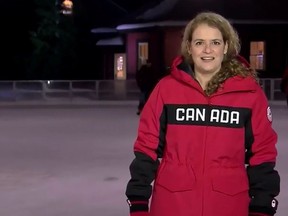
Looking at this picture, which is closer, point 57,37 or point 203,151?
point 203,151

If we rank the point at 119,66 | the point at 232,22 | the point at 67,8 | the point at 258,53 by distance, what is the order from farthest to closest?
the point at 119,66, the point at 67,8, the point at 258,53, the point at 232,22

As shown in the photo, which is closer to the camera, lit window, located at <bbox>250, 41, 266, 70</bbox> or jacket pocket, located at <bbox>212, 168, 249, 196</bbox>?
jacket pocket, located at <bbox>212, 168, 249, 196</bbox>

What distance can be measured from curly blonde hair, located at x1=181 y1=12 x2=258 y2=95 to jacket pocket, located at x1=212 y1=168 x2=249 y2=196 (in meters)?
0.34

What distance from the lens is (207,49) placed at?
3129 millimetres

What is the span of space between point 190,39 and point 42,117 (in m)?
17.9

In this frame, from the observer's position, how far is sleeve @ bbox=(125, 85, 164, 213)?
10.3 ft

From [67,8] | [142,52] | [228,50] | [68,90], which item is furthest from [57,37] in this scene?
[228,50]

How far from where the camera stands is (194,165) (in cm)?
304

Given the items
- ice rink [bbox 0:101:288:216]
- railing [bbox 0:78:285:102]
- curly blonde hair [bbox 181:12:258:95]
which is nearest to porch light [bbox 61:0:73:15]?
railing [bbox 0:78:285:102]

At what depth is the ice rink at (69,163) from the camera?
7647mm

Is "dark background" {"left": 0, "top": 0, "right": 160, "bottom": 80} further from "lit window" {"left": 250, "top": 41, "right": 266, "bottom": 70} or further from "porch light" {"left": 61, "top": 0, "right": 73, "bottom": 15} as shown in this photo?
"lit window" {"left": 250, "top": 41, "right": 266, "bottom": 70}

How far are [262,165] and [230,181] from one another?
17 cm

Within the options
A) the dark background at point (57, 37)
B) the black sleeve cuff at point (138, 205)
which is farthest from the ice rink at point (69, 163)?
the dark background at point (57, 37)

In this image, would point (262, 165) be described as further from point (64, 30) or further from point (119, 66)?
point (64, 30)
